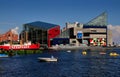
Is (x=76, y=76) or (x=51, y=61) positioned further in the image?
(x=51, y=61)

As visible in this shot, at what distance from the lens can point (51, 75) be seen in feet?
270

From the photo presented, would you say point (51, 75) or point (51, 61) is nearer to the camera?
point (51, 75)

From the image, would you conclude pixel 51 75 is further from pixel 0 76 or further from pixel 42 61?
pixel 42 61

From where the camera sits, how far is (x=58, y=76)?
79.6 m

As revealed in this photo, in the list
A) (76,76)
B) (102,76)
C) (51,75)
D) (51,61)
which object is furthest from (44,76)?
(51,61)

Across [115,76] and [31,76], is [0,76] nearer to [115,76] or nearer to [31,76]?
[31,76]

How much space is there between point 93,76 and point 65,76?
7.36 meters

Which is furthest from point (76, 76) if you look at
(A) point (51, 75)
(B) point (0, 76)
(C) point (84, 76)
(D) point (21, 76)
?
(B) point (0, 76)

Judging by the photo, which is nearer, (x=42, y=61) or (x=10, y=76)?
(x=10, y=76)

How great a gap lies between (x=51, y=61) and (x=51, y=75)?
1937 inches

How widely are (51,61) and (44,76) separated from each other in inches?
2020

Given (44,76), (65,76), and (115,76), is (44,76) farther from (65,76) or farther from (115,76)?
(115,76)

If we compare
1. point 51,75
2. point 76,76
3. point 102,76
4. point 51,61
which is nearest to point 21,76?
point 51,75

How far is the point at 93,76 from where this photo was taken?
7925 cm
